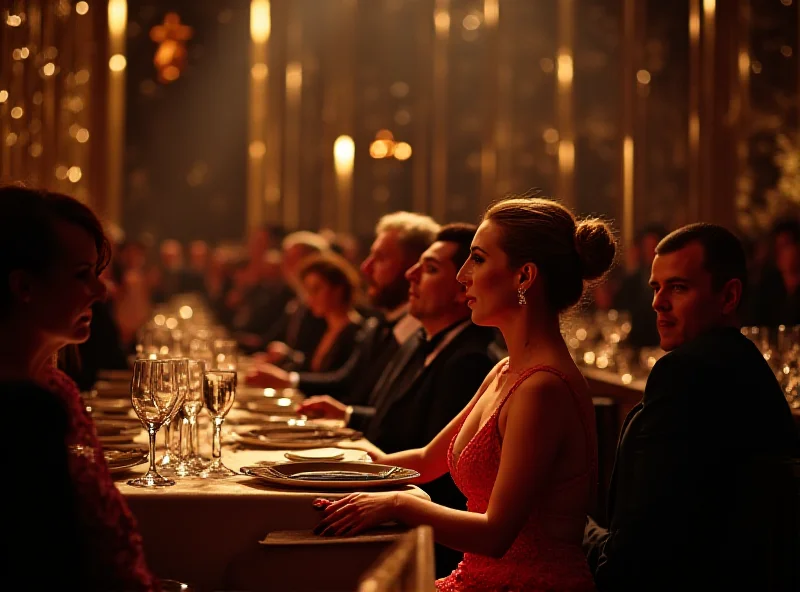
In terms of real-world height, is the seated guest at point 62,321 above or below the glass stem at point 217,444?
above

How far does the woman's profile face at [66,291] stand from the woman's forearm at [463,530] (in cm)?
72

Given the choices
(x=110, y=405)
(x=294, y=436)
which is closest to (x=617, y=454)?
(x=294, y=436)

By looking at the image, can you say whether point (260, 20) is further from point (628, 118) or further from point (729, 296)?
point (729, 296)

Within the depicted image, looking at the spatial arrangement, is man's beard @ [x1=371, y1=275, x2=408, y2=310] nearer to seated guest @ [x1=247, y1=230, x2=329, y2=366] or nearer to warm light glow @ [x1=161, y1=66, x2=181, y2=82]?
seated guest @ [x1=247, y1=230, x2=329, y2=366]

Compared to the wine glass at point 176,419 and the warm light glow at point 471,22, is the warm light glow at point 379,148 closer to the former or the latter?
the warm light glow at point 471,22

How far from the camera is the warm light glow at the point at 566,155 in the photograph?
1395cm

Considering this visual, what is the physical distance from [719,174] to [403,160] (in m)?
5.76

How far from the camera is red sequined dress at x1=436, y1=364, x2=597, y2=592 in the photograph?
6.97 feet

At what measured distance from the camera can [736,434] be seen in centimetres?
211

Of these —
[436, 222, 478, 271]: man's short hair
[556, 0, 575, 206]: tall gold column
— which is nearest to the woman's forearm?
[436, 222, 478, 271]: man's short hair

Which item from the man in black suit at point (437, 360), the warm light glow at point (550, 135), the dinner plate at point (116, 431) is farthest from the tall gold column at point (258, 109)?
the dinner plate at point (116, 431)

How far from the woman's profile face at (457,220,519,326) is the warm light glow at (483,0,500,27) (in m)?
12.5

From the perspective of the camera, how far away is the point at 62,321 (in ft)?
5.05

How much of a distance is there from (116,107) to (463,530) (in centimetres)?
1359
